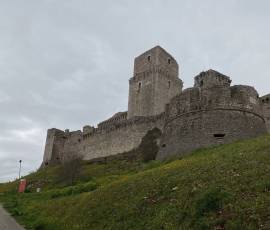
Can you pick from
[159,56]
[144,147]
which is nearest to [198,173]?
[144,147]

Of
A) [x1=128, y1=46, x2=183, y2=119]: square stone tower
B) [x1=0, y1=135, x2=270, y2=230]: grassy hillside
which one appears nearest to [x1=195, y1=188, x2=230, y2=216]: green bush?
[x1=0, y1=135, x2=270, y2=230]: grassy hillside

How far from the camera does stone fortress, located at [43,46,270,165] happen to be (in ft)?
65.8

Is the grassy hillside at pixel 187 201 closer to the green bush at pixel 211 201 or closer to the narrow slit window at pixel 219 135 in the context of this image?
the green bush at pixel 211 201

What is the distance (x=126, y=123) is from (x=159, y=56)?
15.9m

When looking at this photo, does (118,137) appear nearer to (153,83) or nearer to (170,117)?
(153,83)

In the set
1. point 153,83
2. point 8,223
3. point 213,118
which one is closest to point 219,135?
point 213,118

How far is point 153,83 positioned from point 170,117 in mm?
37828

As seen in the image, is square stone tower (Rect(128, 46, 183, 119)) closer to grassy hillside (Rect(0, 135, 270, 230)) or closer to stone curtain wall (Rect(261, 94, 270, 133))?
stone curtain wall (Rect(261, 94, 270, 133))

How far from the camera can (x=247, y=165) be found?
1148cm

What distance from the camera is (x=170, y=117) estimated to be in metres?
22.1

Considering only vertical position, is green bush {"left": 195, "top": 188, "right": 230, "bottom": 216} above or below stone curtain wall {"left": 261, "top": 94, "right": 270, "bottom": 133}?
below

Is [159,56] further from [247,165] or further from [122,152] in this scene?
[247,165]

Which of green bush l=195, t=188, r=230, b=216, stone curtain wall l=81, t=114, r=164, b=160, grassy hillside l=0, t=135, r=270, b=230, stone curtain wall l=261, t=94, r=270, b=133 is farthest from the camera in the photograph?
stone curtain wall l=81, t=114, r=164, b=160

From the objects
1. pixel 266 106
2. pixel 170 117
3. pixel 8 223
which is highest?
pixel 266 106
